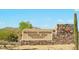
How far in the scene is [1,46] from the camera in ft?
9.67

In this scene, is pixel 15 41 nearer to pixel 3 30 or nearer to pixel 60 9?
pixel 3 30

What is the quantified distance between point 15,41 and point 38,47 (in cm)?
20

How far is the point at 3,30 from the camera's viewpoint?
295 centimetres
